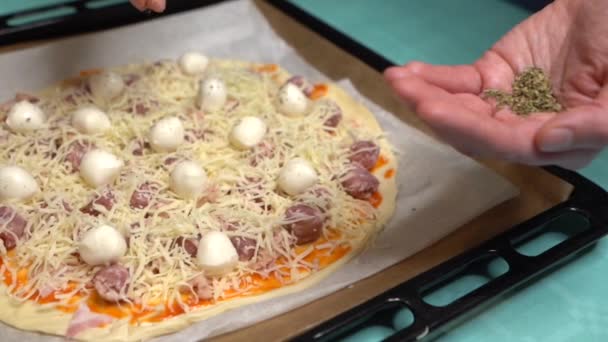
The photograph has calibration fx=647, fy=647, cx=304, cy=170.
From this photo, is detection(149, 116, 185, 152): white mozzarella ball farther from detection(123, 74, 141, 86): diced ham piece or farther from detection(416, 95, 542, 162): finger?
detection(416, 95, 542, 162): finger

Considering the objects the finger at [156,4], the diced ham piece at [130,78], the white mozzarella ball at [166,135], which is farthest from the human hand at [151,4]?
the diced ham piece at [130,78]

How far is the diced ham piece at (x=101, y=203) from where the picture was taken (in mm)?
1189

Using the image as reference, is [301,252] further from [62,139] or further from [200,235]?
[62,139]

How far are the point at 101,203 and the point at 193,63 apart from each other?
582 mm

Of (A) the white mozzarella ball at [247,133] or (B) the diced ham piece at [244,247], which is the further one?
(A) the white mozzarella ball at [247,133]

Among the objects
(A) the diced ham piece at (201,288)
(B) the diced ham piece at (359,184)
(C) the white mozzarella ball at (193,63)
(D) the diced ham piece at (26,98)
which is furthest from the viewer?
(C) the white mozzarella ball at (193,63)

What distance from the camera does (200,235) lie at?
3.76 ft

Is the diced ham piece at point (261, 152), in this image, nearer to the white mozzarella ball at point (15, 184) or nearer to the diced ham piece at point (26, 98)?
the white mozzarella ball at point (15, 184)

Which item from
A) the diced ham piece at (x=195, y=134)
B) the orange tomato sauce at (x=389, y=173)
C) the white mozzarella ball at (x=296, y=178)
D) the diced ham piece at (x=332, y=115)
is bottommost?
the white mozzarella ball at (x=296, y=178)

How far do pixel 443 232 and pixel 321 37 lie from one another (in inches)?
29.7

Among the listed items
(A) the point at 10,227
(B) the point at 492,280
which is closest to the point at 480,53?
(B) the point at 492,280

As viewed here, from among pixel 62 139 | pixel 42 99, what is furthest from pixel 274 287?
pixel 42 99

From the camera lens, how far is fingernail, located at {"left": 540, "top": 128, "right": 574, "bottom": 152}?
80 cm

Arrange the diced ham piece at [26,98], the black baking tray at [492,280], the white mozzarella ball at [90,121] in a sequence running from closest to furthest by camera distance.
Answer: the black baking tray at [492,280]
the white mozzarella ball at [90,121]
the diced ham piece at [26,98]
